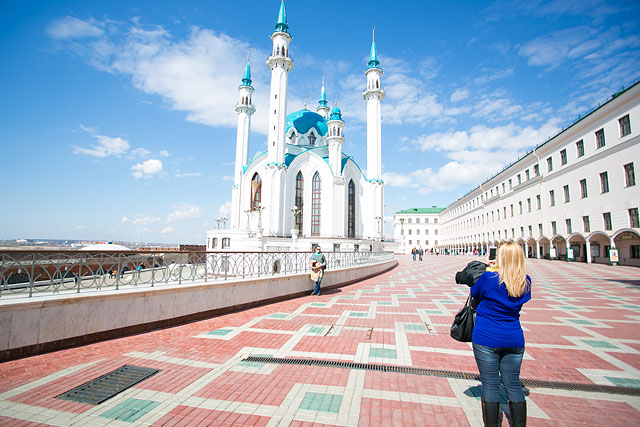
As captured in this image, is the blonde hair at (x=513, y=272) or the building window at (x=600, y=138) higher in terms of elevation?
the building window at (x=600, y=138)

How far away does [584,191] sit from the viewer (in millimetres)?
24516

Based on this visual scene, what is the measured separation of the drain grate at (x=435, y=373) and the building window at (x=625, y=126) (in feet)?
83.2

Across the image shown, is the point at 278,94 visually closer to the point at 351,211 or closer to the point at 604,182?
the point at 351,211

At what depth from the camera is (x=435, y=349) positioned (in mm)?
4781

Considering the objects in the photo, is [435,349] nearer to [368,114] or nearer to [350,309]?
[350,309]

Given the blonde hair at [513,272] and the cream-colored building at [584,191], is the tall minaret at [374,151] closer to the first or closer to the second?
the cream-colored building at [584,191]

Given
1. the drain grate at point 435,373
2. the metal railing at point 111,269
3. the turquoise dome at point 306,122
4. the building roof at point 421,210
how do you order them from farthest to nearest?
the building roof at point 421,210 < the turquoise dome at point 306,122 < the metal railing at point 111,269 < the drain grate at point 435,373

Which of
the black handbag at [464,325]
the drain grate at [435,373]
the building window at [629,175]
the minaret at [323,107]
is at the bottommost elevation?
the drain grate at [435,373]

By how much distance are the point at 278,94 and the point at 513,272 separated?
120 ft

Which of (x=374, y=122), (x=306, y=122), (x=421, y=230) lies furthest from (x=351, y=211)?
(x=421, y=230)

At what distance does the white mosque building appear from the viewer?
35.3 meters

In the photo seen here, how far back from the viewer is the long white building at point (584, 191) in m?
20.2

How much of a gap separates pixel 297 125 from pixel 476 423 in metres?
46.4

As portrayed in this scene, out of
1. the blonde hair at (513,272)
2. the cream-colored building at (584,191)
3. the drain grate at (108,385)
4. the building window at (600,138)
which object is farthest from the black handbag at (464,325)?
the building window at (600,138)
